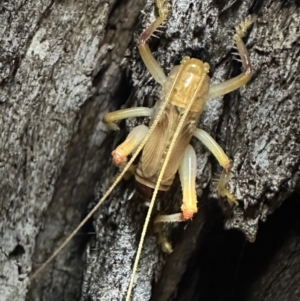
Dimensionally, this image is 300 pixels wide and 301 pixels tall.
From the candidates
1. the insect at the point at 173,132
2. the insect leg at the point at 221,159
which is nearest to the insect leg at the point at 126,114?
the insect at the point at 173,132

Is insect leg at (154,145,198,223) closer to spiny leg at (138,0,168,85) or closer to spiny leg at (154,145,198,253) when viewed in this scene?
spiny leg at (154,145,198,253)

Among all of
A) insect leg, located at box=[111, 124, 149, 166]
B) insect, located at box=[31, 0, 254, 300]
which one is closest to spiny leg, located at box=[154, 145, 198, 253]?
insect, located at box=[31, 0, 254, 300]

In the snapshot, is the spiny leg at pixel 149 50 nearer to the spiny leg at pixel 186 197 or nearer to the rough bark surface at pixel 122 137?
the rough bark surface at pixel 122 137

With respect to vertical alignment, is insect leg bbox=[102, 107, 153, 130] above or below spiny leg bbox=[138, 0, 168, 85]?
below

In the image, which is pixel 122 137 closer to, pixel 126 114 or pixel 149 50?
pixel 126 114

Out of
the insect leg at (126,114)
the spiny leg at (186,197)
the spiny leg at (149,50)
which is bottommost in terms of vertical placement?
the spiny leg at (186,197)
